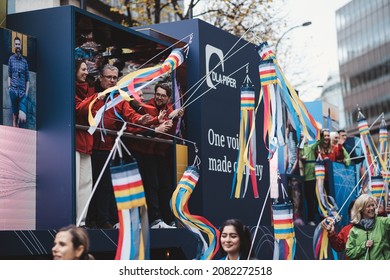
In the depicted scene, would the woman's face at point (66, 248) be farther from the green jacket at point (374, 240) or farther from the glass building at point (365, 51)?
the glass building at point (365, 51)

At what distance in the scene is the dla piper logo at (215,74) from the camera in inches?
383

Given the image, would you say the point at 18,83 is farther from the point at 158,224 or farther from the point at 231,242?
the point at 231,242

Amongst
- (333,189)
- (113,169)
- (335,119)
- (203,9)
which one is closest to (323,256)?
(333,189)

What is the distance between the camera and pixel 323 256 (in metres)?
10.7

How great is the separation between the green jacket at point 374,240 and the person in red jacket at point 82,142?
240 centimetres

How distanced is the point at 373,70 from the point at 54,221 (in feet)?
58.9

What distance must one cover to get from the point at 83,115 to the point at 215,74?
241cm

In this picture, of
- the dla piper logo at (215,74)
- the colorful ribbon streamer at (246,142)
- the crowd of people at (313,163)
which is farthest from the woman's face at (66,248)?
the crowd of people at (313,163)

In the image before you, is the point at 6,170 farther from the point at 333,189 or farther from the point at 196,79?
the point at 333,189

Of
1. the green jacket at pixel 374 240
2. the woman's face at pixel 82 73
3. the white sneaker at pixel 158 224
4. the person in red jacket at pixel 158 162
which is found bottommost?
the green jacket at pixel 374 240

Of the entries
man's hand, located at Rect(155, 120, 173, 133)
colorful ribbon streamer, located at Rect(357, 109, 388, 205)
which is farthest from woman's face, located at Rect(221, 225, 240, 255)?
colorful ribbon streamer, located at Rect(357, 109, 388, 205)

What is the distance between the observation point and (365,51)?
26047 mm

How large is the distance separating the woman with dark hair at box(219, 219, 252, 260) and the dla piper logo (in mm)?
3437

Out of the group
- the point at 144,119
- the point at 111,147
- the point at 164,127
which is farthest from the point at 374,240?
the point at 111,147
